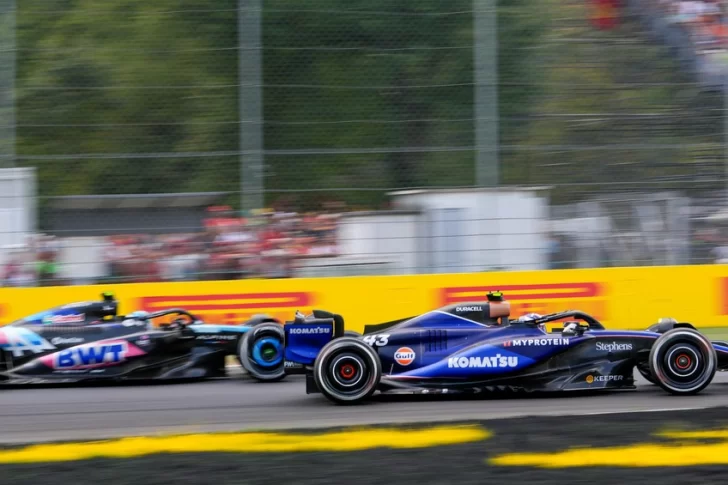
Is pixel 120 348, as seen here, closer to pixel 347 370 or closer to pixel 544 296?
pixel 347 370

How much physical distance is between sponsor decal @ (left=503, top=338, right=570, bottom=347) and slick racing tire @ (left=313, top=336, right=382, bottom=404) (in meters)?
0.99

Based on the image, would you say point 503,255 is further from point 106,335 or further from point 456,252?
point 106,335

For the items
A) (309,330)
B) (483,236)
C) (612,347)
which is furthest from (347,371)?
(483,236)

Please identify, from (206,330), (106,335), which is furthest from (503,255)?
(106,335)

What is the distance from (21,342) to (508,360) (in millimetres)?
4270

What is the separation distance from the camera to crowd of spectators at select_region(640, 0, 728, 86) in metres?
14.1

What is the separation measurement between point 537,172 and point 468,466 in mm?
7974

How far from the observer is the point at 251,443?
6.19m

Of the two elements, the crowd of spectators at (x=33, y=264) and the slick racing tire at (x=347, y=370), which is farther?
the crowd of spectators at (x=33, y=264)

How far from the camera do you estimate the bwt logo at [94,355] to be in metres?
8.93

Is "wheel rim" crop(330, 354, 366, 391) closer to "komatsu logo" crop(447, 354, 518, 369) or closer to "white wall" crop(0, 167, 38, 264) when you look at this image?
"komatsu logo" crop(447, 354, 518, 369)

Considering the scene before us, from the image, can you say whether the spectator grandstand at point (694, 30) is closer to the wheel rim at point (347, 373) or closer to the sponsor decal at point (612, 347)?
the sponsor decal at point (612, 347)

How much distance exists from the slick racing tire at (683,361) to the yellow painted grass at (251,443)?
1922 mm

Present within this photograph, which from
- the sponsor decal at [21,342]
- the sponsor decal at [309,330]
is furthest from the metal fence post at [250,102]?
the sponsor decal at [309,330]
